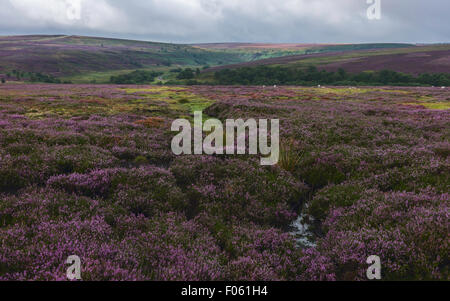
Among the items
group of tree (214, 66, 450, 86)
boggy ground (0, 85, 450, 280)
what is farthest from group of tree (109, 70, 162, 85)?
boggy ground (0, 85, 450, 280)

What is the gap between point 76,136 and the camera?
13492mm

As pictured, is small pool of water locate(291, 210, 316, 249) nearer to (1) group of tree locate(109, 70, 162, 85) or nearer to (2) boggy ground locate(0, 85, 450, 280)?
(2) boggy ground locate(0, 85, 450, 280)

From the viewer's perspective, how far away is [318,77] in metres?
113

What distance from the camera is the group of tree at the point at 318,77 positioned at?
302 feet

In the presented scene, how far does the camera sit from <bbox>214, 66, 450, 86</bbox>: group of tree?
92.0 metres

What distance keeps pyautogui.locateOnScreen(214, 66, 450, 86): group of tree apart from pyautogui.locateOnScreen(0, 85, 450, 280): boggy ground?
321 feet

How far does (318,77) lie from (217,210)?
116 metres

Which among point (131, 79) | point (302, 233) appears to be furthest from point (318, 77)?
point (302, 233)

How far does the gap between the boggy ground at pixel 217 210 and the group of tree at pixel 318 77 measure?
321 feet

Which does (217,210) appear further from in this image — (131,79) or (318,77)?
(131,79)

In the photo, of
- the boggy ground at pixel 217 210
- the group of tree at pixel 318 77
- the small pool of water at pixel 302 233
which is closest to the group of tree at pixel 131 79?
the group of tree at pixel 318 77

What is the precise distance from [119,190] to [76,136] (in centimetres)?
683

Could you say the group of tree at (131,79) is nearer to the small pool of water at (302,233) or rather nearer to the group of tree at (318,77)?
the group of tree at (318,77)
